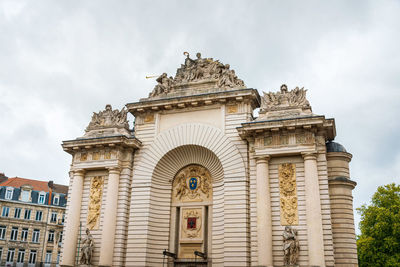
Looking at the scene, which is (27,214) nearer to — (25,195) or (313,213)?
(25,195)

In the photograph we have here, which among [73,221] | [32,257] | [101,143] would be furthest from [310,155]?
[32,257]

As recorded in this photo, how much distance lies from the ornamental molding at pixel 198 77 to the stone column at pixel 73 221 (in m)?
7.60

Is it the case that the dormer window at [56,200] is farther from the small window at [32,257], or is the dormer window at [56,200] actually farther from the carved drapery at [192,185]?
the carved drapery at [192,185]

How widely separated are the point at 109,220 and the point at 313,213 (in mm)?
12062

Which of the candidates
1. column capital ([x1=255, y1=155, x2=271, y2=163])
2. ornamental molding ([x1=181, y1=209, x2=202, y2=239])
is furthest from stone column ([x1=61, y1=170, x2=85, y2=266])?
column capital ([x1=255, y1=155, x2=271, y2=163])

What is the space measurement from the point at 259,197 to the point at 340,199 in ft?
15.5

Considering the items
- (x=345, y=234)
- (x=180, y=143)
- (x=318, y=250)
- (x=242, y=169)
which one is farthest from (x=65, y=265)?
(x=345, y=234)

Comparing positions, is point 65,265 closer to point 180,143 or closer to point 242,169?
point 180,143

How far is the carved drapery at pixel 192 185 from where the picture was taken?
25.4 meters

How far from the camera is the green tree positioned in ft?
109

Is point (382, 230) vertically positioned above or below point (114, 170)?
below

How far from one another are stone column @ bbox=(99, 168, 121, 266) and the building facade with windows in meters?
26.9

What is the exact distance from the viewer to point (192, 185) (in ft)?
84.6

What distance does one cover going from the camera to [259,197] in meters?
21.5
